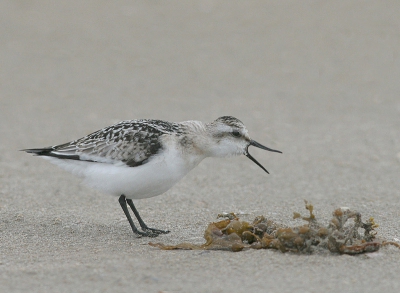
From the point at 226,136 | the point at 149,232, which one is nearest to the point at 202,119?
Answer: the point at 226,136

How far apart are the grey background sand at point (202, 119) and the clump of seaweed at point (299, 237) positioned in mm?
97

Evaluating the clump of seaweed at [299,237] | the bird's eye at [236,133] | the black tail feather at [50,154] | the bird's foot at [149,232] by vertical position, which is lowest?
the bird's foot at [149,232]

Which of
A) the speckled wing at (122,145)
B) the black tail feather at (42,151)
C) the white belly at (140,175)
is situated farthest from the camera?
the black tail feather at (42,151)

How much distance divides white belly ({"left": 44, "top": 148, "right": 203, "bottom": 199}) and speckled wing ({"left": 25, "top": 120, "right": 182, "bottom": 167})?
0.23 ft

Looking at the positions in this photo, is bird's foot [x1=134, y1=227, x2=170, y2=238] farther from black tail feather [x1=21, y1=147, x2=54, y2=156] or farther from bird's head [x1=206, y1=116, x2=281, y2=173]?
black tail feather [x1=21, y1=147, x2=54, y2=156]

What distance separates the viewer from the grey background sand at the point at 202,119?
4879mm

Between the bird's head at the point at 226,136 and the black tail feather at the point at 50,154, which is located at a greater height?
the bird's head at the point at 226,136

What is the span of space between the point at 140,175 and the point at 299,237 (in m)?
1.64

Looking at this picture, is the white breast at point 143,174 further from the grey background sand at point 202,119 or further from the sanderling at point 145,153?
the grey background sand at point 202,119

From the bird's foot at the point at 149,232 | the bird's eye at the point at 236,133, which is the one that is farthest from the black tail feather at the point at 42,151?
the bird's eye at the point at 236,133

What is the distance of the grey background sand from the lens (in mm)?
4879

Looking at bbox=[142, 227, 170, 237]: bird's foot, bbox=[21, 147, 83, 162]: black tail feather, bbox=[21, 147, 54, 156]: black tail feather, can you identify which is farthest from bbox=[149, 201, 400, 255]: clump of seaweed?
bbox=[21, 147, 54, 156]: black tail feather

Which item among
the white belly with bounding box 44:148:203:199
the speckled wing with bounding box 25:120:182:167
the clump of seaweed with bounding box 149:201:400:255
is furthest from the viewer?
the speckled wing with bounding box 25:120:182:167

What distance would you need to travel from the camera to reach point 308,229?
16.9ft
